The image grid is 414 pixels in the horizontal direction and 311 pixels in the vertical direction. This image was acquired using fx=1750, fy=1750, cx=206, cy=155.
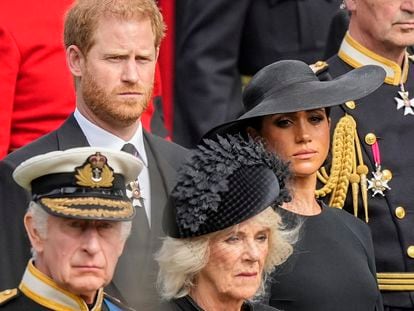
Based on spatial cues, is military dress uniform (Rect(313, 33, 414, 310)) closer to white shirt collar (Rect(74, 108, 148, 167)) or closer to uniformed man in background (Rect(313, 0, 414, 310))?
uniformed man in background (Rect(313, 0, 414, 310))

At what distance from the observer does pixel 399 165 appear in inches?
285

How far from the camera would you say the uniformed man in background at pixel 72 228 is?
5.21 meters

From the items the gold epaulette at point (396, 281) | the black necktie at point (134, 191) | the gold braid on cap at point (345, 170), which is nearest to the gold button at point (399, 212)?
the gold braid on cap at point (345, 170)

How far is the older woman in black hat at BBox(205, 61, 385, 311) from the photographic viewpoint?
625 centimetres

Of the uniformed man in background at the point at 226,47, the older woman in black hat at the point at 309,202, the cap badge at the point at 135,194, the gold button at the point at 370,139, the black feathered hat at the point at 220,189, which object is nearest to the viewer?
the black feathered hat at the point at 220,189

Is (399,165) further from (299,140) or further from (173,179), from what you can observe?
(173,179)

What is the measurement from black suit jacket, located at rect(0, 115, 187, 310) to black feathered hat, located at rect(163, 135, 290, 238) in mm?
251

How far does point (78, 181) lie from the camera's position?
5.32 metres

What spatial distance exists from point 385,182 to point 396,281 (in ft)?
1.34

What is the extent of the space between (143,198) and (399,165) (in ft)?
4.87

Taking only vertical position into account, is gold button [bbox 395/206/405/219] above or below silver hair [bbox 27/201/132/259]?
above

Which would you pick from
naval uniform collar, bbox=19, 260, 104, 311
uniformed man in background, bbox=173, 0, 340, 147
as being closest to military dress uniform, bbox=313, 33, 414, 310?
uniformed man in background, bbox=173, 0, 340, 147

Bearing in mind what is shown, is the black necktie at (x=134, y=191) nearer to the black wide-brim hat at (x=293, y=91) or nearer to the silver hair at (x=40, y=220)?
the black wide-brim hat at (x=293, y=91)

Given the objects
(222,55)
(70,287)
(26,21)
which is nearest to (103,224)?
(70,287)
